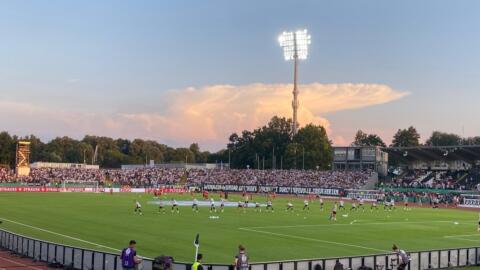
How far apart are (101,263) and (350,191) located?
7838 cm

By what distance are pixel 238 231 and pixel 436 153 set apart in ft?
236

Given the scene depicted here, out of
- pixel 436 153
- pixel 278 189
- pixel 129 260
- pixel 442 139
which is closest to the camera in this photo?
pixel 129 260

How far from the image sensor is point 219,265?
21.0 metres

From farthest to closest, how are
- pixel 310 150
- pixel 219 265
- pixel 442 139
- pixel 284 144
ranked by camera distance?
pixel 442 139 < pixel 284 144 < pixel 310 150 < pixel 219 265

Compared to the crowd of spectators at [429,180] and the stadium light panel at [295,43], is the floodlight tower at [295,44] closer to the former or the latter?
the stadium light panel at [295,43]

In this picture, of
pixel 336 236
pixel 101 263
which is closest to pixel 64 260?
pixel 101 263

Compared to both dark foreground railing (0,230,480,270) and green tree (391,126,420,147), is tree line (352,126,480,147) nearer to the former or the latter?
green tree (391,126,420,147)

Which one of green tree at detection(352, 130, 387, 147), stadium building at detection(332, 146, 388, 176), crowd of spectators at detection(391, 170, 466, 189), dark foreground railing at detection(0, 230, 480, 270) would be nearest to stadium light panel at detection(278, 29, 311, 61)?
stadium building at detection(332, 146, 388, 176)

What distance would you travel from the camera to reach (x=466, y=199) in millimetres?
84688

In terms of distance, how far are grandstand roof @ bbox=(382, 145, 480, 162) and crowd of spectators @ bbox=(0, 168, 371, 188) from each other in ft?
26.3

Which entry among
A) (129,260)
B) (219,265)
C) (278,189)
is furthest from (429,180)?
(129,260)

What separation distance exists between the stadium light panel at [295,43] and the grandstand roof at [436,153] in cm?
2975

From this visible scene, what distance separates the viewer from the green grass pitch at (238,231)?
32844 millimetres

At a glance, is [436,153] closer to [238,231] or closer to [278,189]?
[278,189]
